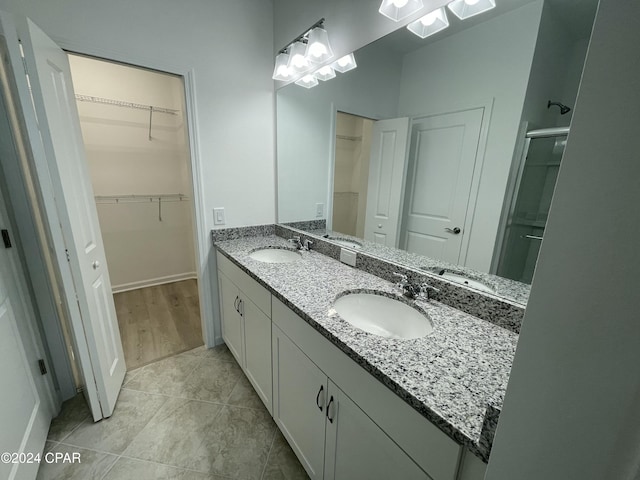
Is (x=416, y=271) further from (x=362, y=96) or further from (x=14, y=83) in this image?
(x=14, y=83)

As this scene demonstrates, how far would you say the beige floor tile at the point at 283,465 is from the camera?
3.98 feet

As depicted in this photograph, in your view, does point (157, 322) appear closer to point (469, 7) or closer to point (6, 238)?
point (6, 238)

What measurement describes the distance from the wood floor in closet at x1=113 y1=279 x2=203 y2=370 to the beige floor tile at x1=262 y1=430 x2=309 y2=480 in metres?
1.13

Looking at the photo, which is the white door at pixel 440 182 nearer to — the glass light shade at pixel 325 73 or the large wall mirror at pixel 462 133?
the large wall mirror at pixel 462 133

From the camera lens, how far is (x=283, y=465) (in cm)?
126

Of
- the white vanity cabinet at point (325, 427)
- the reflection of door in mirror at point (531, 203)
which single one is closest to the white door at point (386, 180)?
the reflection of door in mirror at point (531, 203)

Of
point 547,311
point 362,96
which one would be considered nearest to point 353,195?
point 362,96

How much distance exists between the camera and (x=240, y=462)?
127 cm

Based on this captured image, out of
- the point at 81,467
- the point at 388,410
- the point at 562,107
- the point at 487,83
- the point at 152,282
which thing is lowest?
the point at 81,467

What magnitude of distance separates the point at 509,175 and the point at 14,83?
1.94m

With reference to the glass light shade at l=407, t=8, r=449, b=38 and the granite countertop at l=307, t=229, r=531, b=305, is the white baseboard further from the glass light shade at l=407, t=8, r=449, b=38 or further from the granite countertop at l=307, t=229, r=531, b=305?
the glass light shade at l=407, t=8, r=449, b=38

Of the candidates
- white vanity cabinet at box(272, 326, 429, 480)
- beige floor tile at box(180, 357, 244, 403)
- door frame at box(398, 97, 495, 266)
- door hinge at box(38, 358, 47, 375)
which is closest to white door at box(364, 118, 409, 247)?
door frame at box(398, 97, 495, 266)

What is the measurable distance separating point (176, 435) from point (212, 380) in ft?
1.27

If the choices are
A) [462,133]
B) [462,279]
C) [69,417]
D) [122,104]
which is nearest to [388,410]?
[462,279]
